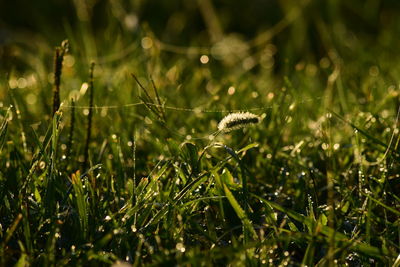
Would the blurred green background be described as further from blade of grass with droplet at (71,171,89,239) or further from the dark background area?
blade of grass with droplet at (71,171,89,239)

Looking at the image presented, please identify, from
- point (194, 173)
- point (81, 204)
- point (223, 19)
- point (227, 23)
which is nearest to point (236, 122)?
point (194, 173)

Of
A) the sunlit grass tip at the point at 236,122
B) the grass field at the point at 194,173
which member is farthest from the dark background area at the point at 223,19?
the sunlit grass tip at the point at 236,122

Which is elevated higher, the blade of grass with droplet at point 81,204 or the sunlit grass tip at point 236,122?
the sunlit grass tip at point 236,122

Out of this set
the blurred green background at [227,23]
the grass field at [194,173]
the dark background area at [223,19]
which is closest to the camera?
the grass field at [194,173]

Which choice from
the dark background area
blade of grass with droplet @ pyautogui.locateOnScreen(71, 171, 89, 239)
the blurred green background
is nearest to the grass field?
blade of grass with droplet @ pyautogui.locateOnScreen(71, 171, 89, 239)

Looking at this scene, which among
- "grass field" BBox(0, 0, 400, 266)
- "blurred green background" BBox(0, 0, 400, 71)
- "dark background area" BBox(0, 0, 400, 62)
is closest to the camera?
"grass field" BBox(0, 0, 400, 266)

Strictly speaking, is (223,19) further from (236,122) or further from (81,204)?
(81,204)

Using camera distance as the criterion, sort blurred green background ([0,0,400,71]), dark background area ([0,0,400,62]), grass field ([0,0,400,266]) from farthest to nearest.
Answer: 1. dark background area ([0,0,400,62])
2. blurred green background ([0,0,400,71])
3. grass field ([0,0,400,266])

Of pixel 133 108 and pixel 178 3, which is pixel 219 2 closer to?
pixel 178 3

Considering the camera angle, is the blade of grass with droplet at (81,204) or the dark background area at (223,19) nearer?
the blade of grass with droplet at (81,204)

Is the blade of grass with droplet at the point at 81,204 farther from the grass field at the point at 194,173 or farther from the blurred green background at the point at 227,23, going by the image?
the blurred green background at the point at 227,23

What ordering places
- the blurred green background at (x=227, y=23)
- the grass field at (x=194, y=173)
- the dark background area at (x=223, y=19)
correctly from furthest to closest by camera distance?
the dark background area at (x=223, y=19) → the blurred green background at (x=227, y=23) → the grass field at (x=194, y=173)
